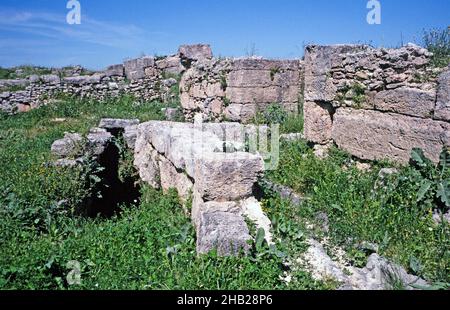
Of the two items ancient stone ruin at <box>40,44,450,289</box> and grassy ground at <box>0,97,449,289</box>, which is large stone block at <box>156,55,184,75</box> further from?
grassy ground at <box>0,97,449,289</box>

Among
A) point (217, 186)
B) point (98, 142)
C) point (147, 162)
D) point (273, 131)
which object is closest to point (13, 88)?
point (98, 142)

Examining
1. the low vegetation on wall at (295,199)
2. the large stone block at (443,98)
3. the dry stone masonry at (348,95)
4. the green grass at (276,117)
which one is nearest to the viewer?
the low vegetation on wall at (295,199)

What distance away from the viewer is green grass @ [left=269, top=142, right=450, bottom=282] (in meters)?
3.88

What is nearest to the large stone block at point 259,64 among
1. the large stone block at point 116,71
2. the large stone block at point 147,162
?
the large stone block at point 147,162

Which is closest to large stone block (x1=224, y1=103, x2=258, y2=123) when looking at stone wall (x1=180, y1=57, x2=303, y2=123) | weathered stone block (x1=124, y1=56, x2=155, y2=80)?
stone wall (x1=180, y1=57, x2=303, y2=123)

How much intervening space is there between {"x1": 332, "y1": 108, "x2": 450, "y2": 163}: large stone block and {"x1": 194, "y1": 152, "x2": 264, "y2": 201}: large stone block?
2.57 m

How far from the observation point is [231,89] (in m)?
10.3

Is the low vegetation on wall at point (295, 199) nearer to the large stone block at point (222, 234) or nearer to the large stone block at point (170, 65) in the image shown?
the large stone block at point (222, 234)

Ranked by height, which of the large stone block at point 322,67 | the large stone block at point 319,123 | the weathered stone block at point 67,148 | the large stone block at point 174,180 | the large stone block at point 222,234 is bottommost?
the large stone block at point 222,234

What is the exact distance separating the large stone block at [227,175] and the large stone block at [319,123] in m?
3.09

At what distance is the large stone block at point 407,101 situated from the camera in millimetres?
5297

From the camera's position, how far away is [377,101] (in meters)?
6.04

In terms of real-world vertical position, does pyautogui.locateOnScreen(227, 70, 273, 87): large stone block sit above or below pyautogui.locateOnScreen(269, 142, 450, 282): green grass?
above
